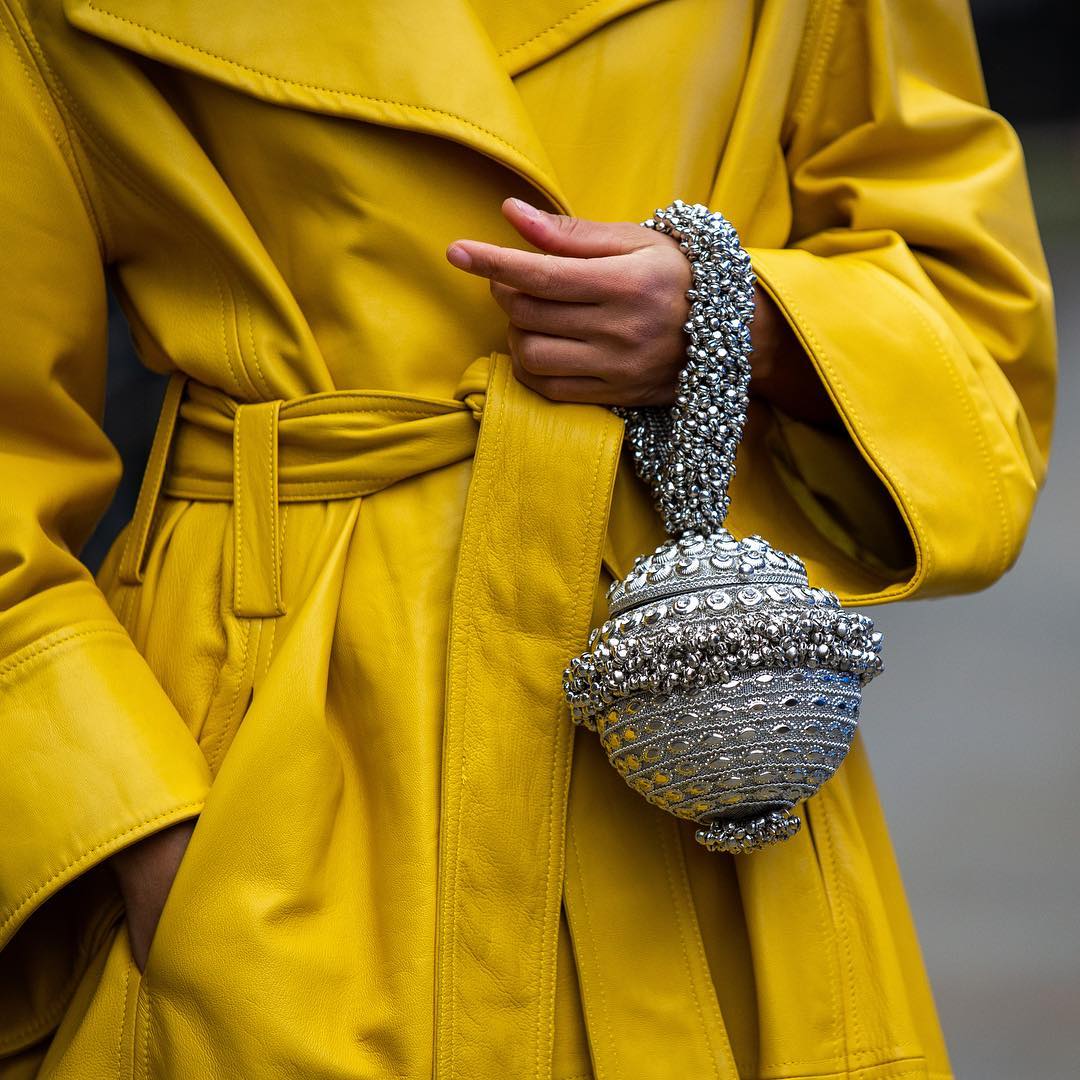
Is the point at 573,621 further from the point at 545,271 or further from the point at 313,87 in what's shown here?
the point at 313,87

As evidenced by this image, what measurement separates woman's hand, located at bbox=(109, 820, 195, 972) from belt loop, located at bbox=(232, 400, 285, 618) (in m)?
0.17

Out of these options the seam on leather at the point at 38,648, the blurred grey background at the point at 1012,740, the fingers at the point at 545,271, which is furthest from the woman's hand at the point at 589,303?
the blurred grey background at the point at 1012,740

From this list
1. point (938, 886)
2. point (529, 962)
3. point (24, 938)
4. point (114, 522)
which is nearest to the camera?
point (529, 962)

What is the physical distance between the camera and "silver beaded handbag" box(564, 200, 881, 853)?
2.69 ft

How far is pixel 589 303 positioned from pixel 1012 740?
136 inches

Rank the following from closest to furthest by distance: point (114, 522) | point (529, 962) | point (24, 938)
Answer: point (529, 962) < point (24, 938) < point (114, 522)

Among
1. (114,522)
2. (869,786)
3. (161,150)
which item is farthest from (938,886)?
(161,150)

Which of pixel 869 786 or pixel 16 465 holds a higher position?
pixel 16 465

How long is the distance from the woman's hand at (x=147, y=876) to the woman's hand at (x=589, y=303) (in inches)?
16.0

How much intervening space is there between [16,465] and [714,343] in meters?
0.53

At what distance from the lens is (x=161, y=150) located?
1.00 metres

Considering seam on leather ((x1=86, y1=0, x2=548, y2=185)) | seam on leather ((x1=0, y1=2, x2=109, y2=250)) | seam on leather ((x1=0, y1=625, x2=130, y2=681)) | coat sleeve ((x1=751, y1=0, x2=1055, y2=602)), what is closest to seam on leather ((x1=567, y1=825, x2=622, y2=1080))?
coat sleeve ((x1=751, y1=0, x2=1055, y2=602))

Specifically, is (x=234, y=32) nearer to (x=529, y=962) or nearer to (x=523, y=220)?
(x=523, y=220)

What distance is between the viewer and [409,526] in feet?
3.29
